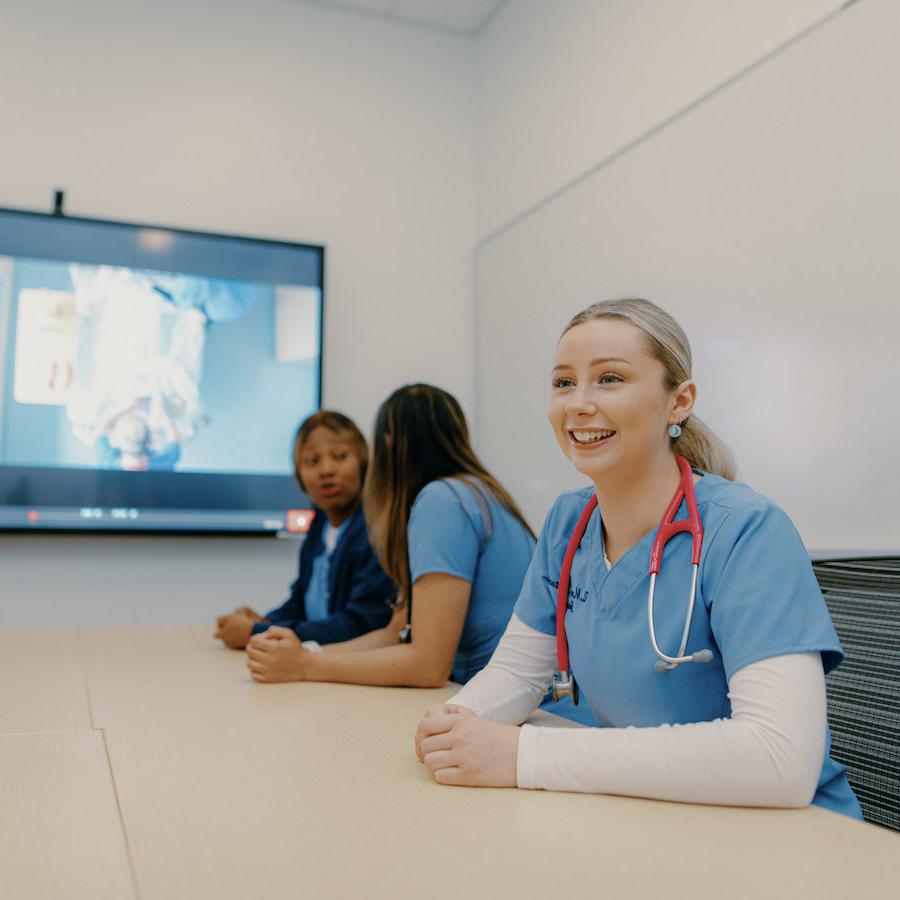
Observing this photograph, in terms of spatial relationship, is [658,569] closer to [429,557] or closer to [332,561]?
[429,557]

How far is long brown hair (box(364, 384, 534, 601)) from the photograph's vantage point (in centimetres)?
179

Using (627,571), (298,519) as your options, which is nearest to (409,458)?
(627,571)

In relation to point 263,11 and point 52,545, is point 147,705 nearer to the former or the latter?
point 52,545

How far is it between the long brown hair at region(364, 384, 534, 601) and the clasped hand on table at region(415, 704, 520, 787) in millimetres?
771

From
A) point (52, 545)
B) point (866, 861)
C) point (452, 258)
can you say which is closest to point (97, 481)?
point (52, 545)

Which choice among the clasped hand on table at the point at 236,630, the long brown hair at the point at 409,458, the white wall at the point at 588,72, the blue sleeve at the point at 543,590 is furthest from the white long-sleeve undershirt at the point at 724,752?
the white wall at the point at 588,72

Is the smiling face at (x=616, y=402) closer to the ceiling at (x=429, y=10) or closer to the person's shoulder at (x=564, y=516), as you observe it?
the person's shoulder at (x=564, y=516)

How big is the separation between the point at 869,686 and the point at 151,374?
2.48 m

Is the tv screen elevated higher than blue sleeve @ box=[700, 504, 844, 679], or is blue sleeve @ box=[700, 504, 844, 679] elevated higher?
the tv screen

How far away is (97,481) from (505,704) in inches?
86.0

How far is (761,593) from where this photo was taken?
96 centimetres

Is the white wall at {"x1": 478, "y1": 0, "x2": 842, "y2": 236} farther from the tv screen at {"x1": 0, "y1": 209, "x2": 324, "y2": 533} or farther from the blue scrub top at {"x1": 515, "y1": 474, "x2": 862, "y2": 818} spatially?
the blue scrub top at {"x1": 515, "y1": 474, "x2": 862, "y2": 818}

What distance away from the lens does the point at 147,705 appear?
4.69 ft

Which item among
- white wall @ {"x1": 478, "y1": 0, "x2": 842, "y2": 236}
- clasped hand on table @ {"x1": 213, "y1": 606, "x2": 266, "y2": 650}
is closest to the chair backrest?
clasped hand on table @ {"x1": 213, "y1": 606, "x2": 266, "y2": 650}
